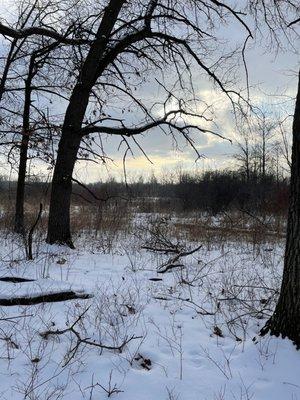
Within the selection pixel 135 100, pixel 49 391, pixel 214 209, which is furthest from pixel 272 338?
pixel 214 209

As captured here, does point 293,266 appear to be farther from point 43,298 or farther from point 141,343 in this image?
point 43,298

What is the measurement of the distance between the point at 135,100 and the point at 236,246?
182 inches

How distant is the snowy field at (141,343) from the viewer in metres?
3.63

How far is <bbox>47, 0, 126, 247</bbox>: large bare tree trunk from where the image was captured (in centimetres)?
1102

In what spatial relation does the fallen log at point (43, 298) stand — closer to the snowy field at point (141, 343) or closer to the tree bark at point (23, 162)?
the snowy field at point (141, 343)

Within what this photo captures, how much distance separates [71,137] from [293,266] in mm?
7742

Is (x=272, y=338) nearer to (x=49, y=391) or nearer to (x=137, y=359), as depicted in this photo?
(x=137, y=359)

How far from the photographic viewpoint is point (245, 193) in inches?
1444

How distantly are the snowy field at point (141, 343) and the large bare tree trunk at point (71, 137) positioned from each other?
12.1 ft

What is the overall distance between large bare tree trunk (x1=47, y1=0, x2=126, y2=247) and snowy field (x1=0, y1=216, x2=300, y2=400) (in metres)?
3.69

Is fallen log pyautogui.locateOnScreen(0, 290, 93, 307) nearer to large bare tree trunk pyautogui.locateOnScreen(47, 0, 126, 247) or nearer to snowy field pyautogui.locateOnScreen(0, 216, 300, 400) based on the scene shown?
snowy field pyautogui.locateOnScreen(0, 216, 300, 400)

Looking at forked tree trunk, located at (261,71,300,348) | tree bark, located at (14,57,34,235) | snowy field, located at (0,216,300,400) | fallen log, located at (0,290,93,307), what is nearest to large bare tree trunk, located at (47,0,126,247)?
tree bark, located at (14,57,34,235)

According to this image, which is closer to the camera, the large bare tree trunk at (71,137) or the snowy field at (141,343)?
the snowy field at (141,343)

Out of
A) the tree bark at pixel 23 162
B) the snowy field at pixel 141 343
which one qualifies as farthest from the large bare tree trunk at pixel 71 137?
the snowy field at pixel 141 343
